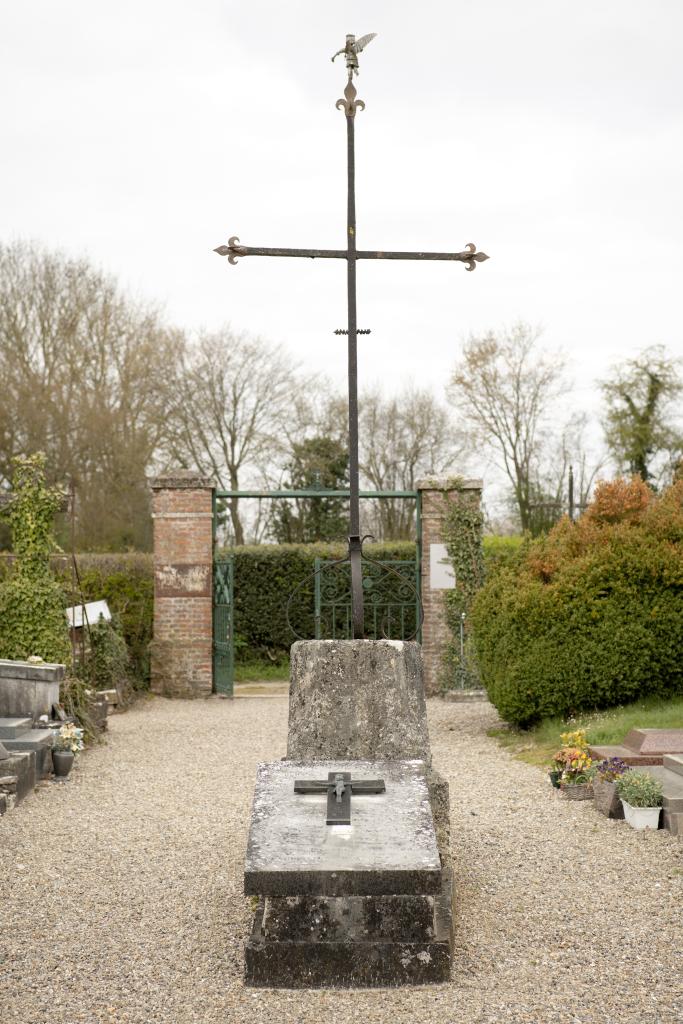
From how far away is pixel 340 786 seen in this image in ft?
13.4

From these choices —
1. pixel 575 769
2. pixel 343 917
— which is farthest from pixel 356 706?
pixel 575 769

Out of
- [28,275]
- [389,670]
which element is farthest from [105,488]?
[389,670]

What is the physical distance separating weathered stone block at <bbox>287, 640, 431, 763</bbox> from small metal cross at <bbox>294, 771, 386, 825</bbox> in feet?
0.87

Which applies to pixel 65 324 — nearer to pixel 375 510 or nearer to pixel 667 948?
pixel 375 510

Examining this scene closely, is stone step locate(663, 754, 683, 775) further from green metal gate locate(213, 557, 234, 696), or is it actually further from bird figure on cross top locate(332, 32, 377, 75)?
green metal gate locate(213, 557, 234, 696)

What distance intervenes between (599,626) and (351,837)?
18.4ft

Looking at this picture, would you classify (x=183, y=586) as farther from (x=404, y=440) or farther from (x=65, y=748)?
(x=404, y=440)

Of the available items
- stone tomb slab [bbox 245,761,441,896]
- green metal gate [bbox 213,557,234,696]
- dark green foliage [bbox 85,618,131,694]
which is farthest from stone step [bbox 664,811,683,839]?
green metal gate [bbox 213,557,234,696]

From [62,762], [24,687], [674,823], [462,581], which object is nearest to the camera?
[674,823]

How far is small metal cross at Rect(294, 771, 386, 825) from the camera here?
402cm

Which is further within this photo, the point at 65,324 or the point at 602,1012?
the point at 65,324

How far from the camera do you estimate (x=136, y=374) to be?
72.5 feet

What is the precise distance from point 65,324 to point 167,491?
9.37 meters

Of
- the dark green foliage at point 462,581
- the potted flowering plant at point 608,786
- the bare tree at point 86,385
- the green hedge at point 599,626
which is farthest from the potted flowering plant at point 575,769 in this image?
the bare tree at point 86,385
